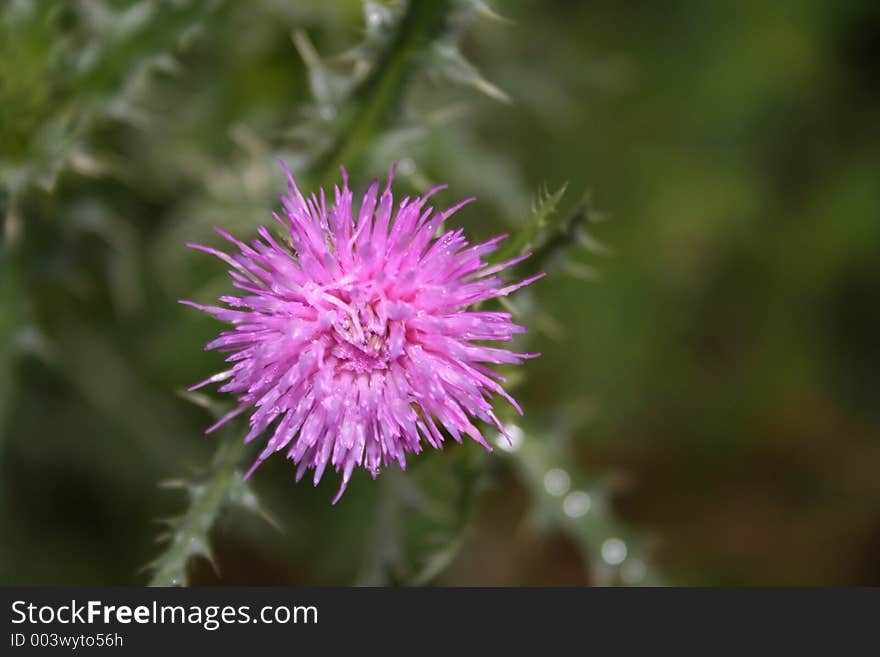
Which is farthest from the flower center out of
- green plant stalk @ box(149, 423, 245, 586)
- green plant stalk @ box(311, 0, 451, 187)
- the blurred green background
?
the blurred green background

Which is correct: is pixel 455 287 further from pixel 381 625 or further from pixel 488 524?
pixel 488 524

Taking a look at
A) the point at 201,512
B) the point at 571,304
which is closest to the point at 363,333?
the point at 201,512

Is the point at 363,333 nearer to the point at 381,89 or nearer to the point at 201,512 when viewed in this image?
the point at 201,512

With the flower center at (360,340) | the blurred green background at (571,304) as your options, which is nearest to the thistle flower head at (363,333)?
the flower center at (360,340)

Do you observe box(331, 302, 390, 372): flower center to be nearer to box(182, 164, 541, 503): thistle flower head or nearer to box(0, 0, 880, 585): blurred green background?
box(182, 164, 541, 503): thistle flower head

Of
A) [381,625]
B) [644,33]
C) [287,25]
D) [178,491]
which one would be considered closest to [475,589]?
[381,625]

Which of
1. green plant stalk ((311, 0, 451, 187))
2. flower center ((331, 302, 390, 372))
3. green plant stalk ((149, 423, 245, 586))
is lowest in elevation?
green plant stalk ((149, 423, 245, 586))
